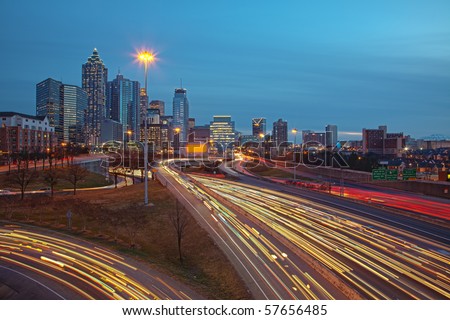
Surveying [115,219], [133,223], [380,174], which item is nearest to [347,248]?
[133,223]

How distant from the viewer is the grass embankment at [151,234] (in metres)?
15.3

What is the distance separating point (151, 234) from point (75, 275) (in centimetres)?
1083

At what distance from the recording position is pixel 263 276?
13.9 meters

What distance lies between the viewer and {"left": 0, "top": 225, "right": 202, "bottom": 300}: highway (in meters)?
12.5

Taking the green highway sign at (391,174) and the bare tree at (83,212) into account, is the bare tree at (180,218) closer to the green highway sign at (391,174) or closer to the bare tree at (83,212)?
the bare tree at (83,212)

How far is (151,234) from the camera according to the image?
24.6 meters

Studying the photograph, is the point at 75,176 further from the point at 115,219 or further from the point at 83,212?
the point at 115,219

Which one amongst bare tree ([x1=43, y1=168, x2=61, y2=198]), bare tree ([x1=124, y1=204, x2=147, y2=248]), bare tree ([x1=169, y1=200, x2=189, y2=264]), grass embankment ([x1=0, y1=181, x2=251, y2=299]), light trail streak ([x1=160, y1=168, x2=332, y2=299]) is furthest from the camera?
bare tree ([x1=43, y1=168, x2=61, y2=198])

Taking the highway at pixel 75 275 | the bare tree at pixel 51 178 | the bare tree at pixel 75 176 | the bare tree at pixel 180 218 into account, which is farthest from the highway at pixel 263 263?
the bare tree at pixel 75 176

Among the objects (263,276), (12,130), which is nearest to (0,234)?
(263,276)

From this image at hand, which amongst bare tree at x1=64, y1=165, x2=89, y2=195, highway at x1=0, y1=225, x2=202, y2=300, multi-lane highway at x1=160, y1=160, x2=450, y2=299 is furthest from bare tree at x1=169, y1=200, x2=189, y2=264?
bare tree at x1=64, y1=165, x2=89, y2=195

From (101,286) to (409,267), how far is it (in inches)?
473

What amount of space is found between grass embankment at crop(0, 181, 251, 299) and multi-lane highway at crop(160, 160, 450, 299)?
1.44 meters

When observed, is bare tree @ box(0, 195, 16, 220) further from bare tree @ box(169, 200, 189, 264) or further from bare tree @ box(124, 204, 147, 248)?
bare tree @ box(169, 200, 189, 264)
